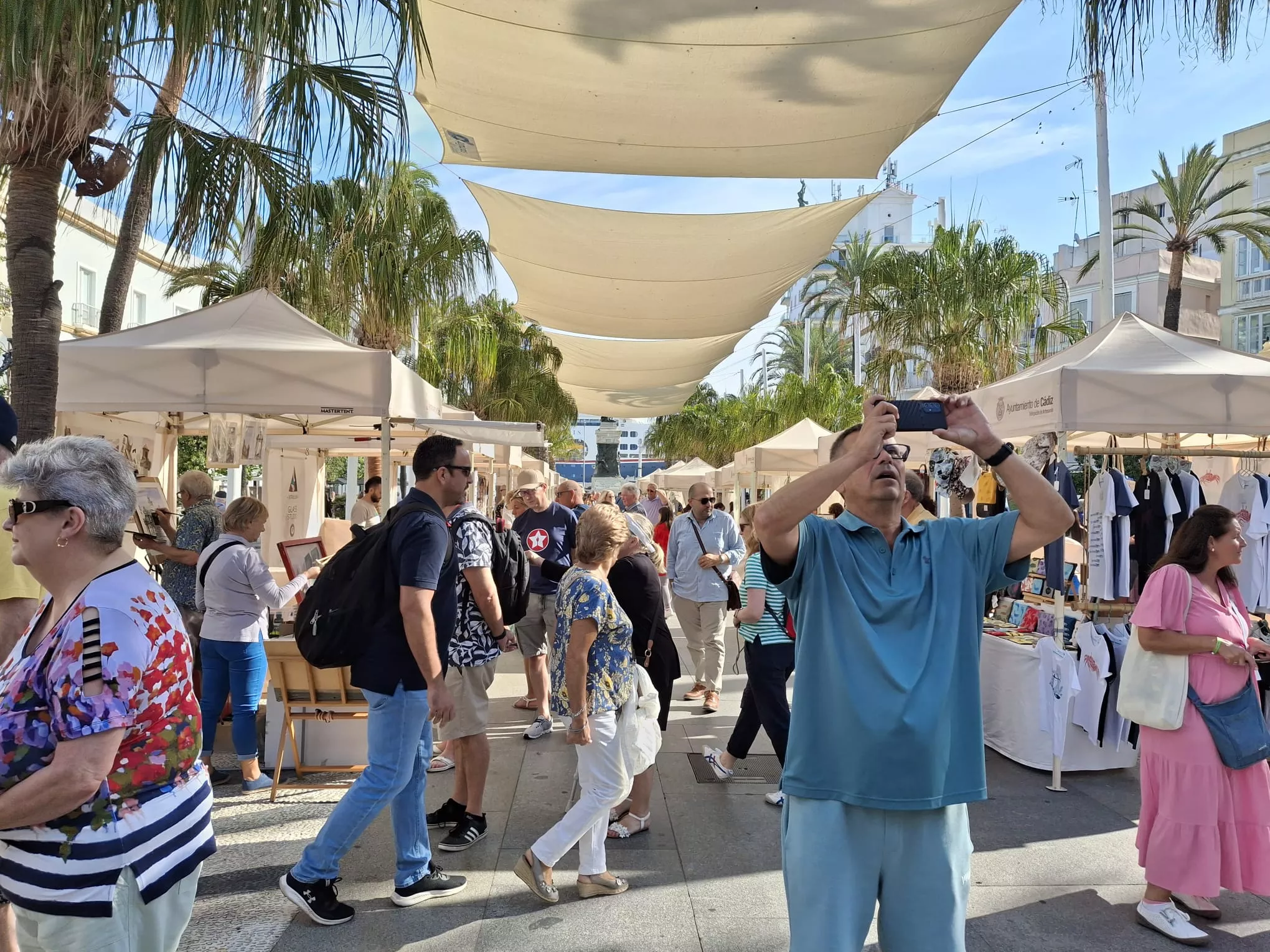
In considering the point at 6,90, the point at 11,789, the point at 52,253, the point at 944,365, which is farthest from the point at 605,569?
the point at 944,365

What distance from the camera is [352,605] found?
392 centimetres

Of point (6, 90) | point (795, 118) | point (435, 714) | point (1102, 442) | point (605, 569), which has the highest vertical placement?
point (795, 118)

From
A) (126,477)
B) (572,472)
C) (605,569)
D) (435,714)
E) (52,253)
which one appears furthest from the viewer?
(572,472)

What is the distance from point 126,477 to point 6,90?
2.79 m

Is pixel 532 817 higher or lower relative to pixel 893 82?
lower

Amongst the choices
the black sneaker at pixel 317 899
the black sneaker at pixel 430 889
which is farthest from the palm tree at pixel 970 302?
the black sneaker at pixel 317 899

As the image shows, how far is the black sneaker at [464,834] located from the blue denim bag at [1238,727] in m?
3.44

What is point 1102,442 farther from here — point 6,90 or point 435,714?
point 6,90

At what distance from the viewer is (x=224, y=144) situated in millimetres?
5492

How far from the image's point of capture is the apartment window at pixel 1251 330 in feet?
123

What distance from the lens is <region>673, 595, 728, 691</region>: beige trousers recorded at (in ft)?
28.6

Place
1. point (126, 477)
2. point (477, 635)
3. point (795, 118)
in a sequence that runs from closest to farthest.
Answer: point (126, 477), point (477, 635), point (795, 118)

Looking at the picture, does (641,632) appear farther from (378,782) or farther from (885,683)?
(885,683)

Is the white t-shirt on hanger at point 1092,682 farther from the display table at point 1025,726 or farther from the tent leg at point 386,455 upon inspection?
the tent leg at point 386,455
